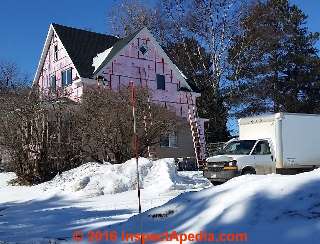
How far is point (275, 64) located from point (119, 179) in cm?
3509

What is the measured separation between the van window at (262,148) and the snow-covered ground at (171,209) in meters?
2.94

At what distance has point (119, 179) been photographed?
16.8m

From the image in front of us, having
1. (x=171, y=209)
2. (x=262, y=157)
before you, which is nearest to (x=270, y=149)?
(x=262, y=157)

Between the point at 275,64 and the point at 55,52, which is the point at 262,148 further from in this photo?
the point at 275,64

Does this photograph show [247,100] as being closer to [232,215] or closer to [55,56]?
[55,56]

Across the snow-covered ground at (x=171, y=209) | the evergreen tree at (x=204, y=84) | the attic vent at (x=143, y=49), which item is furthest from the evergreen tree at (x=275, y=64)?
the snow-covered ground at (x=171, y=209)

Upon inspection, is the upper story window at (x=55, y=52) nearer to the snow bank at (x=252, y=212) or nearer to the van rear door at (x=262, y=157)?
the van rear door at (x=262, y=157)

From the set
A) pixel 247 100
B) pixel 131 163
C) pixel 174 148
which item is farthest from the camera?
pixel 247 100

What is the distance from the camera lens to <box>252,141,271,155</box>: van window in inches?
730

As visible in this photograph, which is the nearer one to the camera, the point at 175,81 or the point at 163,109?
the point at 163,109

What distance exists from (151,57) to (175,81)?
2.65 meters

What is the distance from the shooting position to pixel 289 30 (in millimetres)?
50031

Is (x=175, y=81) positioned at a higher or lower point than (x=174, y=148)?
higher

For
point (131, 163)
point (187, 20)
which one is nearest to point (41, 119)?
point (131, 163)
